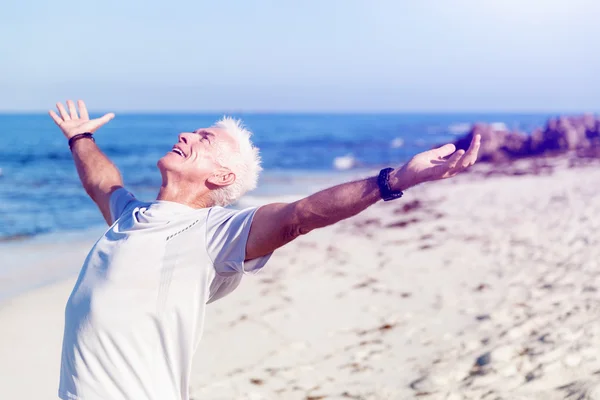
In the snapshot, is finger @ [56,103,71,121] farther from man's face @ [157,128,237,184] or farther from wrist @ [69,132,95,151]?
man's face @ [157,128,237,184]

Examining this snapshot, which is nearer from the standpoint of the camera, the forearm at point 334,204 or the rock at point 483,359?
the forearm at point 334,204

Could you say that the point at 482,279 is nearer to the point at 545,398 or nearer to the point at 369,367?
the point at 369,367

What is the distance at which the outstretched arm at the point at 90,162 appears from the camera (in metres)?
3.60

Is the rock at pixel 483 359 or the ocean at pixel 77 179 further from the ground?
the rock at pixel 483 359

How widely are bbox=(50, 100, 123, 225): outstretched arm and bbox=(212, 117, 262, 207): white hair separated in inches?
30.7

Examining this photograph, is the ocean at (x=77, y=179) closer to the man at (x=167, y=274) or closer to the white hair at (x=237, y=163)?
the white hair at (x=237, y=163)

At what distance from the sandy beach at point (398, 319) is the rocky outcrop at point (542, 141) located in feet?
42.7

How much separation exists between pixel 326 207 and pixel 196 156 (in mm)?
771

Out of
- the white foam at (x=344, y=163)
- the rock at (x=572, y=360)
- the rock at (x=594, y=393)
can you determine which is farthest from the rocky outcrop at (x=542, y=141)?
the rock at (x=594, y=393)

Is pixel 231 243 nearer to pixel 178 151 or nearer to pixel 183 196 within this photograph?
pixel 183 196

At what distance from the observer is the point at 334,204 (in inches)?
99.2

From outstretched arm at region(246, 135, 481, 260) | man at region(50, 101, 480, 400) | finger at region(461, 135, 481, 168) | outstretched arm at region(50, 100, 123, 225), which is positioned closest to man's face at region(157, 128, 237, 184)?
man at region(50, 101, 480, 400)

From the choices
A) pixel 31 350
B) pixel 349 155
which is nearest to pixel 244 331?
pixel 31 350

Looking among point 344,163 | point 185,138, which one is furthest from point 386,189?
point 344,163
